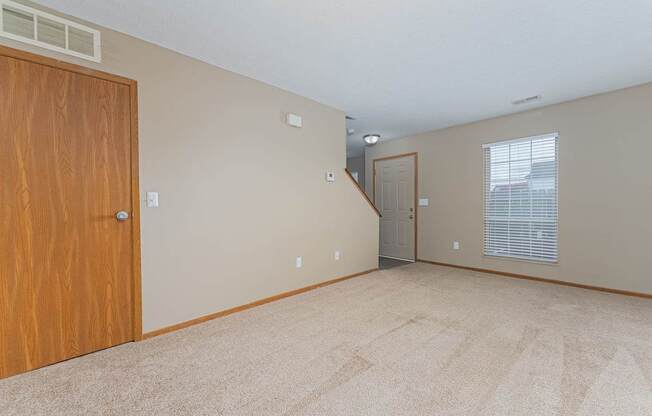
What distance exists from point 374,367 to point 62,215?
2410 millimetres

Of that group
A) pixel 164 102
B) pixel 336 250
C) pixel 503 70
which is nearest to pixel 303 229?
pixel 336 250

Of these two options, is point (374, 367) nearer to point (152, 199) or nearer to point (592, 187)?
point (152, 199)

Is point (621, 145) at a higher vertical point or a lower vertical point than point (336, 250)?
higher

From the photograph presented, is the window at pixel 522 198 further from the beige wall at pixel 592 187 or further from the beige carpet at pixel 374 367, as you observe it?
the beige carpet at pixel 374 367

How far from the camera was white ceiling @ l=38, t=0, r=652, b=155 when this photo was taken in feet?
6.79

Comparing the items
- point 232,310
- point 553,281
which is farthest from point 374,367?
point 553,281

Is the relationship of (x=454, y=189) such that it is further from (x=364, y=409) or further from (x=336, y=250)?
(x=364, y=409)

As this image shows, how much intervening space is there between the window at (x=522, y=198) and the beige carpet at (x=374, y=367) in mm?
1263

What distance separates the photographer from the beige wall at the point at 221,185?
2.49 metres

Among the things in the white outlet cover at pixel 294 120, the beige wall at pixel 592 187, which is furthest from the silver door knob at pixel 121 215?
the beige wall at pixel 592 187

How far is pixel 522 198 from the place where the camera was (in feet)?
14.4

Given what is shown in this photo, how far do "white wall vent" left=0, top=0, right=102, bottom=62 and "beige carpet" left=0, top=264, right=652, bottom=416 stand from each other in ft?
7.23

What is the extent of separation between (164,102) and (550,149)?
4.78 meters

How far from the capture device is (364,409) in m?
1.58
